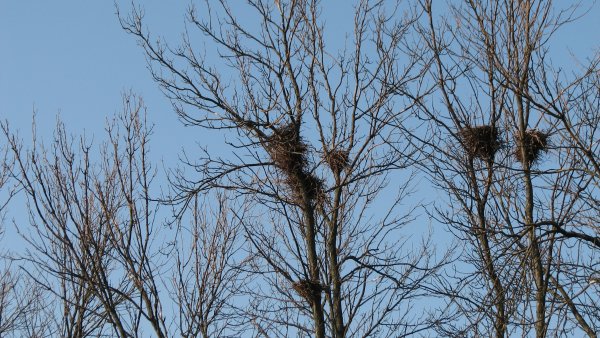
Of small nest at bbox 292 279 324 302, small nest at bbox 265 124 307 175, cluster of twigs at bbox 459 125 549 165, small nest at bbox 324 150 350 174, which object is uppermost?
cluster of twigs at bbox 459 125 549 165

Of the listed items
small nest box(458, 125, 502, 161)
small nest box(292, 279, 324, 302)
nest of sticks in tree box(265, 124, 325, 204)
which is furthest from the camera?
small nest box(458, 125, 502, 161)

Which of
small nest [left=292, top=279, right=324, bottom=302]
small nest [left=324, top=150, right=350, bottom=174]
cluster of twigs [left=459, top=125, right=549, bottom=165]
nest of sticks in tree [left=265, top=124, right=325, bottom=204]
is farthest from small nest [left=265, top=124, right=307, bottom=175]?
cluster of twigs [left=459, top=125, right=549, bottom=165]

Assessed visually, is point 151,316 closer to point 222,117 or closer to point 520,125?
point 222,117

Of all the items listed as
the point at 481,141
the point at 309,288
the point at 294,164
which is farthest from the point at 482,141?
the point at 309,288

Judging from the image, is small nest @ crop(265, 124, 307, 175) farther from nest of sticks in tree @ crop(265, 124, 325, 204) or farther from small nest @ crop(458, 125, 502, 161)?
small nest @ crop(458, 125, 502, 161)

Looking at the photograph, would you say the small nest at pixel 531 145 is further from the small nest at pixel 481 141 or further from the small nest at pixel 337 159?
the small nest at pixel 337 159

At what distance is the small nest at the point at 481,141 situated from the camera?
9.56m

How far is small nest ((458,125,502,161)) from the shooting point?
376 inches

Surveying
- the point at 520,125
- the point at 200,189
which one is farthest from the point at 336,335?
the point at 520,125

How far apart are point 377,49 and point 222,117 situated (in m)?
1.64

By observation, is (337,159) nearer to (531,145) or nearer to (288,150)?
(288,150)

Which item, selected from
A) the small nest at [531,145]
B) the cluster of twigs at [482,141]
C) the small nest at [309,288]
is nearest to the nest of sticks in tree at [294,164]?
the small nest at [309,288]

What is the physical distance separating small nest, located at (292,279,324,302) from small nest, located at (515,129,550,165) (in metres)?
2.18

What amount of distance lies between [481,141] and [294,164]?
6.29 ft
